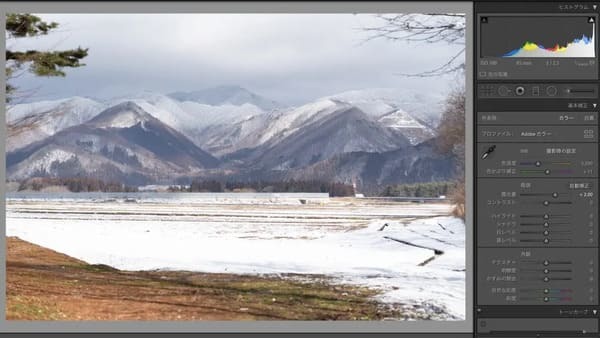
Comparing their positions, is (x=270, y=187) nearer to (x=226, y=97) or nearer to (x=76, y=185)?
(x=226, y=97)

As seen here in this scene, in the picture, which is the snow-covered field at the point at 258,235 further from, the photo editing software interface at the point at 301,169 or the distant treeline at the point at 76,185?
the distant treeline at the point at 76,185

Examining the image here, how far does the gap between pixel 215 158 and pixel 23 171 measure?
1.98m

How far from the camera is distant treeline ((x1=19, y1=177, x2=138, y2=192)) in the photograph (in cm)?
666

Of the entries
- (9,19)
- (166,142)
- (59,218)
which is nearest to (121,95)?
(166,142)

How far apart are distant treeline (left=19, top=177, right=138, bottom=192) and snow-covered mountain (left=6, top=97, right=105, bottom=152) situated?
16.0 inches

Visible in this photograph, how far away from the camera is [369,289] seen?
5613 millimetres

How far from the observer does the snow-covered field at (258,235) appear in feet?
22.0

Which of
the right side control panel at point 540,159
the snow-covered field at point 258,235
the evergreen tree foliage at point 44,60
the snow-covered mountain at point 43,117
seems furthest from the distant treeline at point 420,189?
the right side control panel at point 540,159

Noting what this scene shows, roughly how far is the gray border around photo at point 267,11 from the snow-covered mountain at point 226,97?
3.97 meters

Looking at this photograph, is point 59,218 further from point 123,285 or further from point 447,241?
point 447,241

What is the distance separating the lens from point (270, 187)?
7477 mm

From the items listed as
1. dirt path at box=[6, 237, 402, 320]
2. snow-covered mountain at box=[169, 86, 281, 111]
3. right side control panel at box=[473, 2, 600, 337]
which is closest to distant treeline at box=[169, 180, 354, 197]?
snow-covered mountain at box=[169, 86, 281, 111]

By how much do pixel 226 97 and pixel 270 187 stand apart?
3.54 feet

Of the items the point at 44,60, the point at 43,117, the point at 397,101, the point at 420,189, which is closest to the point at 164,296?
A: the point at 44,60
